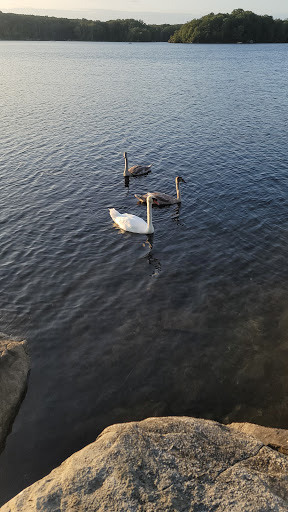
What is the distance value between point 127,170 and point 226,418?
19.6 metres

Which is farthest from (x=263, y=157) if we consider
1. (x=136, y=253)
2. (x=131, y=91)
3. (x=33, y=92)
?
(x=33, y=92)

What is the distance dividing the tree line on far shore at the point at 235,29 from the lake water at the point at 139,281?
14900 centimetres

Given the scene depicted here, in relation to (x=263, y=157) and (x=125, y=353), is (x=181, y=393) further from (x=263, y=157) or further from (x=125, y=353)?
(x=263, y=157)

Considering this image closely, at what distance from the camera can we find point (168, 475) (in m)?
6.23

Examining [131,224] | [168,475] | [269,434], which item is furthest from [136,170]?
[168,475]

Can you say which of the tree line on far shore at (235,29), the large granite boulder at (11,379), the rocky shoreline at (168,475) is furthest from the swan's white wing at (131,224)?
the tree line on far shore at (235,29)

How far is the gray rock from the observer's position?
779cm

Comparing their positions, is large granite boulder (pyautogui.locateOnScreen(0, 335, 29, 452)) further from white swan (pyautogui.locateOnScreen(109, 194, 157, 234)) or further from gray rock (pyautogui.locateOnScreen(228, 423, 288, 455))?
white swan (pyautogui.locateOnScreen(109, 194, 157, 234))

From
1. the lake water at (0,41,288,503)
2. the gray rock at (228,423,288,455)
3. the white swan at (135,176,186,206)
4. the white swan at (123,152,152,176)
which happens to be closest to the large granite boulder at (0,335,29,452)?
the lake water at (0,41,288,503)

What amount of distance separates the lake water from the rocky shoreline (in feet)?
9.21

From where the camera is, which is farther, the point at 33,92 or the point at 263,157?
the point at 33,92

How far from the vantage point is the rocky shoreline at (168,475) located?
5.83 meters

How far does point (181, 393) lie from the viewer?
36.0 feet

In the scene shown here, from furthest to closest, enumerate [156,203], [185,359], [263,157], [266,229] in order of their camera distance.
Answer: [263,157] < [156,203] < [266,229] < [185,359]
